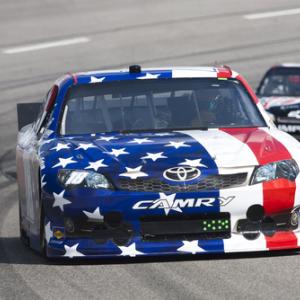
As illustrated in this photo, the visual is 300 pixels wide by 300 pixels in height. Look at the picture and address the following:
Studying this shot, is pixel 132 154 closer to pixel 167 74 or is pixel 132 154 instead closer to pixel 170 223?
pixel 170 223

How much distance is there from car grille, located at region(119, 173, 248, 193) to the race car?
9602mm

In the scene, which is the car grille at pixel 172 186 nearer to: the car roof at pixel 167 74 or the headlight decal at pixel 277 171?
the headlight decal at pixel 277 171

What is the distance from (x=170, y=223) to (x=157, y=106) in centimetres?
151

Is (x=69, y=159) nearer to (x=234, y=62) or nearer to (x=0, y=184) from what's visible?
(x=0, y=184)

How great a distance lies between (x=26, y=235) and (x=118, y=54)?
69.8 ft

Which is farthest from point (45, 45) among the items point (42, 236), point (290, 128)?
point (42, 236)

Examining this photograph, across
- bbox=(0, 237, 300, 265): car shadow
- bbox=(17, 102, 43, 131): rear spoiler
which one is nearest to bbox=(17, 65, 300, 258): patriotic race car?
bbox=(0, 237, 300, 265): car shadow

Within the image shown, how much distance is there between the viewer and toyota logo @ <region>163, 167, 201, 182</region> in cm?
793

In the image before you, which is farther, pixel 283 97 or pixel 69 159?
pixel 283 97

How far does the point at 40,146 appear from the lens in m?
8.73

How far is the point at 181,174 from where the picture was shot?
7941 millimetres

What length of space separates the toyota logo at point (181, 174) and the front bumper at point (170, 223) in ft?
0.39

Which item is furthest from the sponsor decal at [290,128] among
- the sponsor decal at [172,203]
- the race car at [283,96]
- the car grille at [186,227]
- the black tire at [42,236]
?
the sponsor decal at [172,203]

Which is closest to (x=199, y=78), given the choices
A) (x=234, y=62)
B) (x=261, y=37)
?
(x=234, y=62)
